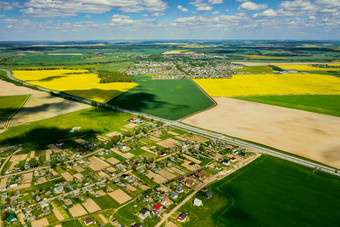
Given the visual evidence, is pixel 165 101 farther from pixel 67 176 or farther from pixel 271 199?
pixel 271 199

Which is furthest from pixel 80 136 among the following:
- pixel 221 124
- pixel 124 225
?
pixel 221 124

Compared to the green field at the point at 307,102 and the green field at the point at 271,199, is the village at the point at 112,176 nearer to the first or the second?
the green field at the point at 271,199

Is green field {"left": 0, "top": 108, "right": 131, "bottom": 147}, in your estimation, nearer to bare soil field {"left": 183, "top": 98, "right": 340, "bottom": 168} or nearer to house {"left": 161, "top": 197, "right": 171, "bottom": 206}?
bare soil field {"left": 183, "top": 98, "right": 340, "bottom": 168}

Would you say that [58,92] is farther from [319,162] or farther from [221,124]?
[319,162]

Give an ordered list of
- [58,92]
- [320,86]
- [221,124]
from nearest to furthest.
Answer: [221,124], [58,92], [320,86]

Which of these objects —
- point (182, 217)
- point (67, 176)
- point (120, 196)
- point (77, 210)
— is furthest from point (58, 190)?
point (182, 217)
